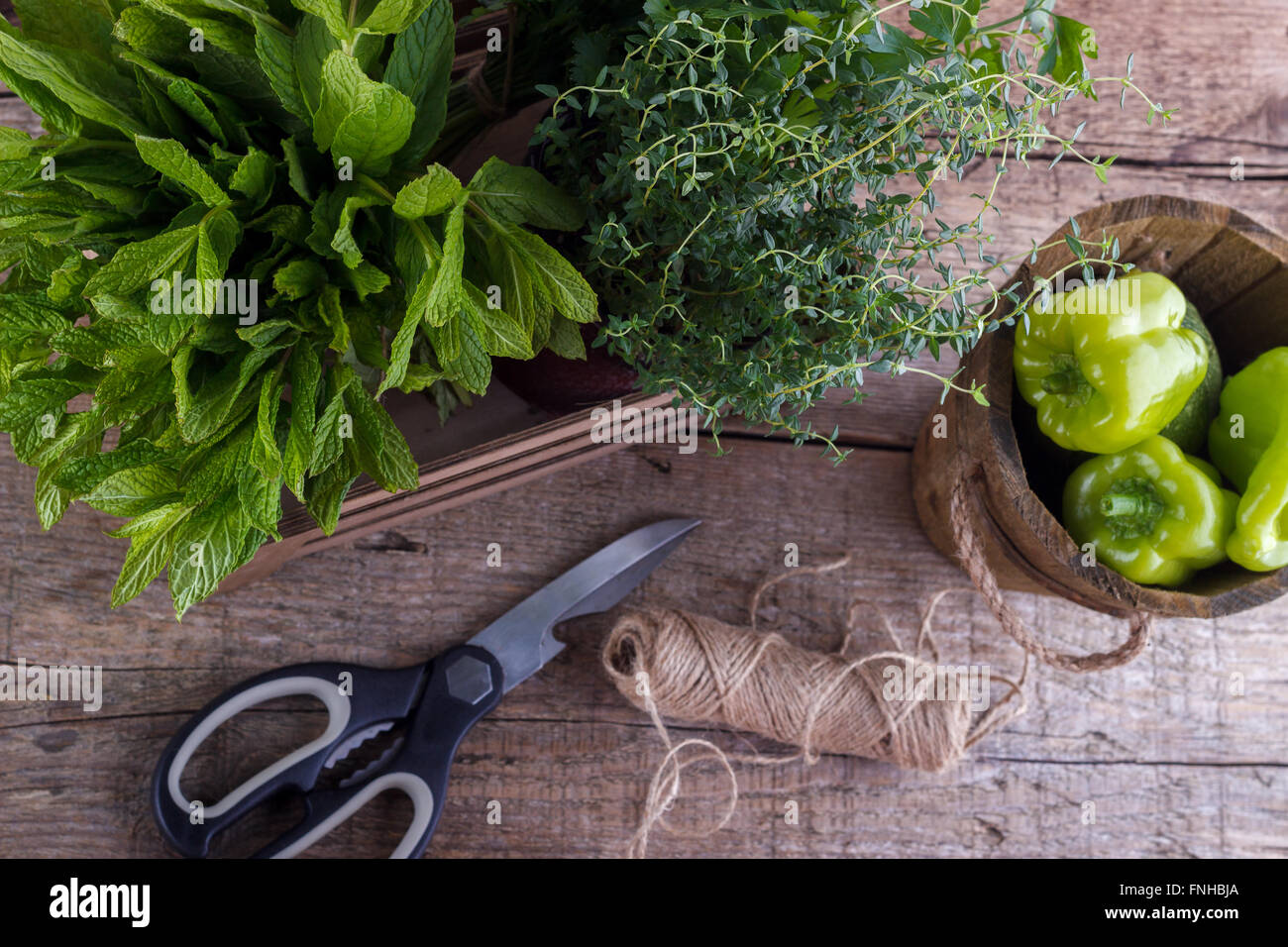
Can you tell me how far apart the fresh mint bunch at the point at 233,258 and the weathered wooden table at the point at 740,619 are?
0.97 feet

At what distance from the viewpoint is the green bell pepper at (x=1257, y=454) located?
2.35 feet

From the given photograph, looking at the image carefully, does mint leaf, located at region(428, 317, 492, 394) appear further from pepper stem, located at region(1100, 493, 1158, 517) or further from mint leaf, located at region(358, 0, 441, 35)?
pepper stem, located at region(1100, 493, 1158, 517)

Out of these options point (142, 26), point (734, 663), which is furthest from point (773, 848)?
point (142, 26)

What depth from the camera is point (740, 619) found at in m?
0.92

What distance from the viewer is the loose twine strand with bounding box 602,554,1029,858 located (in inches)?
33.3

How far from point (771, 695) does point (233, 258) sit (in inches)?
22.3

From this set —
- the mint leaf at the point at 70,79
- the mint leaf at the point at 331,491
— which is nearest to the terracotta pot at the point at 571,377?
the mint leaf at the point at 331,491

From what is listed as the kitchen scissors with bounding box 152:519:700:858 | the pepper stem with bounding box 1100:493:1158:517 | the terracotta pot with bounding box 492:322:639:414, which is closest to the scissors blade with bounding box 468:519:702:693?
the kitchen scissors with bounding box 152:519:700:858

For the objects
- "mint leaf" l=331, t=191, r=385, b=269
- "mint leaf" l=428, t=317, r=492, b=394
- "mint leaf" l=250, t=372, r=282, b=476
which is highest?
"mint leaf" l=331, t=191, r=385, b=269

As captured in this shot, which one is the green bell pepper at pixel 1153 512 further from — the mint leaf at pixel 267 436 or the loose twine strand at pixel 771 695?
the mint leaf at pixel 267 436

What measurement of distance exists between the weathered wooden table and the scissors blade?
0.04 meters

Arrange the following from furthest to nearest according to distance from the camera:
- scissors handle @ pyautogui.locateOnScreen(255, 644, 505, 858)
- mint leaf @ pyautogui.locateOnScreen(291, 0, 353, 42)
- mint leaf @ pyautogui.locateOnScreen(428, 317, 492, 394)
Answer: scissors handle @ pyautogui.locateOnScreen(255, 644, 505, 858), mint leaf @ pyautogui.locateOnScreen(428, 317, 492, 394), mint leaf @ pyautogui.locateOnScreen(291, 0, 353, 42)

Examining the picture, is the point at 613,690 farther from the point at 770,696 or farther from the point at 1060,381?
the point at 1060,381
